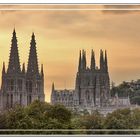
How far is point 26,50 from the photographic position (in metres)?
4.02

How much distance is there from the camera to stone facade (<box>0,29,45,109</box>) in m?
3.97

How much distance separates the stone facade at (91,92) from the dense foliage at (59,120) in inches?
1.7

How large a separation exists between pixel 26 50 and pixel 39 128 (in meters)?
0.48

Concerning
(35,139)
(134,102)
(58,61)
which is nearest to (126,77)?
(134,102)

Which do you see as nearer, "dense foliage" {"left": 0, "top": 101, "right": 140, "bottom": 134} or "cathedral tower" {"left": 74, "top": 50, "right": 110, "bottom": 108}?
"dense foliage" {"left": 0, "top": 101, "right": 140, "bottom": 134}

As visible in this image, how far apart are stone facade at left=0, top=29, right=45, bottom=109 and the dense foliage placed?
4cm

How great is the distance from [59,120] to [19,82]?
0.34 meters

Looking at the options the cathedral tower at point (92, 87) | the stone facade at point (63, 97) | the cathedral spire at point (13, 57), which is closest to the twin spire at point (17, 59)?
the cathedral spire at point (13, 57)

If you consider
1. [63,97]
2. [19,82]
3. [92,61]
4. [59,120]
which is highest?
[92,61]

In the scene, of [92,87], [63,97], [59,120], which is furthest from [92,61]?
[59,120]

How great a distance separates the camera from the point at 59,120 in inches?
155

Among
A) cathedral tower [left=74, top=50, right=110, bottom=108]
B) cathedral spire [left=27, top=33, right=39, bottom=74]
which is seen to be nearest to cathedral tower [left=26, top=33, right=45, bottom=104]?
cathedral spire [left=27, top=33, right=39, bottom=74]

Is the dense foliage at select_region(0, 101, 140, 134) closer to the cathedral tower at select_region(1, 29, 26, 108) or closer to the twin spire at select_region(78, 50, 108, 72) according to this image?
the cathedral tower at select_region(1, 29, 26, 108)

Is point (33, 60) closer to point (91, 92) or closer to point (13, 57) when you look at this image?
point (13, 57)
